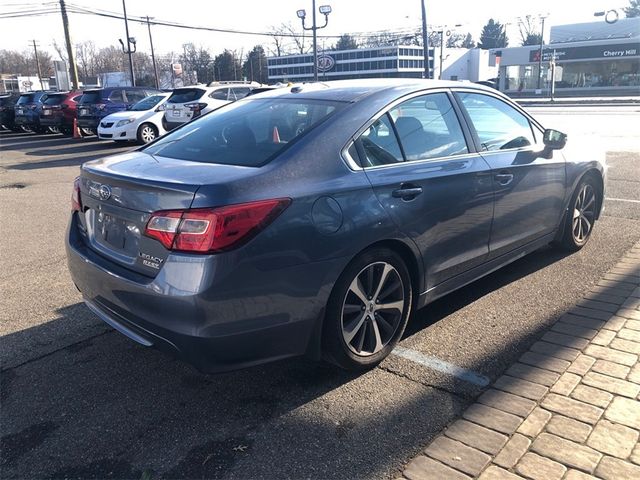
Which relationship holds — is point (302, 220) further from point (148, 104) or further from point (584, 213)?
point (148, 104)

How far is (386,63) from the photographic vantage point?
91.8 m

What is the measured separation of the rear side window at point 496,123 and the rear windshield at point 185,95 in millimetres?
12531

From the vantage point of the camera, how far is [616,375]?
319cm

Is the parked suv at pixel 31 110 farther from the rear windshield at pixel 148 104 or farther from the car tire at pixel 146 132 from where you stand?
the car tire at pixel 146 132

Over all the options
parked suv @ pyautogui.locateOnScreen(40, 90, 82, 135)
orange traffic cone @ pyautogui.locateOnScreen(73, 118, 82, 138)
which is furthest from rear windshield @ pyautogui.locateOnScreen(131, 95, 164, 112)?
parked suv @ pyautogui.locateOnScreen(40, 90, 82, 135)

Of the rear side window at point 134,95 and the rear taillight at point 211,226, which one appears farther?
the rear side window at point 134,95

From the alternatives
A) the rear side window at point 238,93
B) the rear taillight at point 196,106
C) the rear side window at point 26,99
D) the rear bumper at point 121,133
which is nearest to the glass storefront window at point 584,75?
the rear side window at point 238,93

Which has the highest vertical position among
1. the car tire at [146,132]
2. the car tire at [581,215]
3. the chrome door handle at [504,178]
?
the chrome door handle at [504,178]

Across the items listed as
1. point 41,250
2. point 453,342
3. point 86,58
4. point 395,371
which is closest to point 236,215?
point 395,371

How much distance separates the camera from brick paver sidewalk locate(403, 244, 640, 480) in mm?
2480

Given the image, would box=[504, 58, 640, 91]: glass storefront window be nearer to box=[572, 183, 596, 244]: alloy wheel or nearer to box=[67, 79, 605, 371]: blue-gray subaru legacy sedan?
box=[572, 183, 596, 244]: alloy wheel

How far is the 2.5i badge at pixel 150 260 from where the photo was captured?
2.70 meters

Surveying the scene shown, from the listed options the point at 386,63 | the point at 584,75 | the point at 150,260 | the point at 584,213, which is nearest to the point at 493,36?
the point at 386,63

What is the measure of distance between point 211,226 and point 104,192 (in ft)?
2.86
